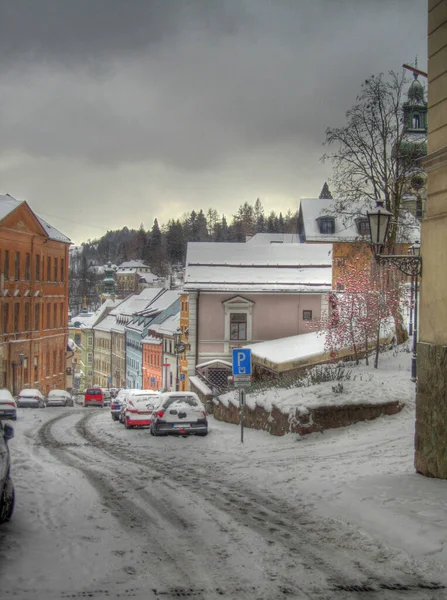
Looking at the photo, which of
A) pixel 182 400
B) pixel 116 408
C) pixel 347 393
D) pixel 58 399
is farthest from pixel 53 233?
pixel 347 393

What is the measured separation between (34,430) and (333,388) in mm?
14405

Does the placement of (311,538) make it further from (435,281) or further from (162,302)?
(162,302)

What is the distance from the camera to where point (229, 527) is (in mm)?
9742

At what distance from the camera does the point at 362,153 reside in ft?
Answer: 102

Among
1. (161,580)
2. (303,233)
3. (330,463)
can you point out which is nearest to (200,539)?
(161,580)

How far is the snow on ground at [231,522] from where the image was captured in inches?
297

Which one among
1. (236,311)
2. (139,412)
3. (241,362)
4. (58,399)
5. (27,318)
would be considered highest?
(236,311)

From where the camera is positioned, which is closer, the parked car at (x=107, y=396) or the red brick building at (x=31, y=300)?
the red brick building at (x=31, y=300)

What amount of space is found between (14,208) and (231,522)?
5295 cm

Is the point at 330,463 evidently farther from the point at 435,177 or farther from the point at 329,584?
the point at 329,584

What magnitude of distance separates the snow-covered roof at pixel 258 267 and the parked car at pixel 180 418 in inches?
773

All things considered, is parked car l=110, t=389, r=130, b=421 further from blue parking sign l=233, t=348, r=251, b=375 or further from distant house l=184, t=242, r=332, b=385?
blue parking sign l=233, t=348, r=251, b=375

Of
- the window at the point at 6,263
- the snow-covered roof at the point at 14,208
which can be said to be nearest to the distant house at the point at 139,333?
the snow-covered roof at the point at 14,208

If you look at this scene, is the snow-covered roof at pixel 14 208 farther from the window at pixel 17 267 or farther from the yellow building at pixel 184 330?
the yellow building at pixel 184 330
